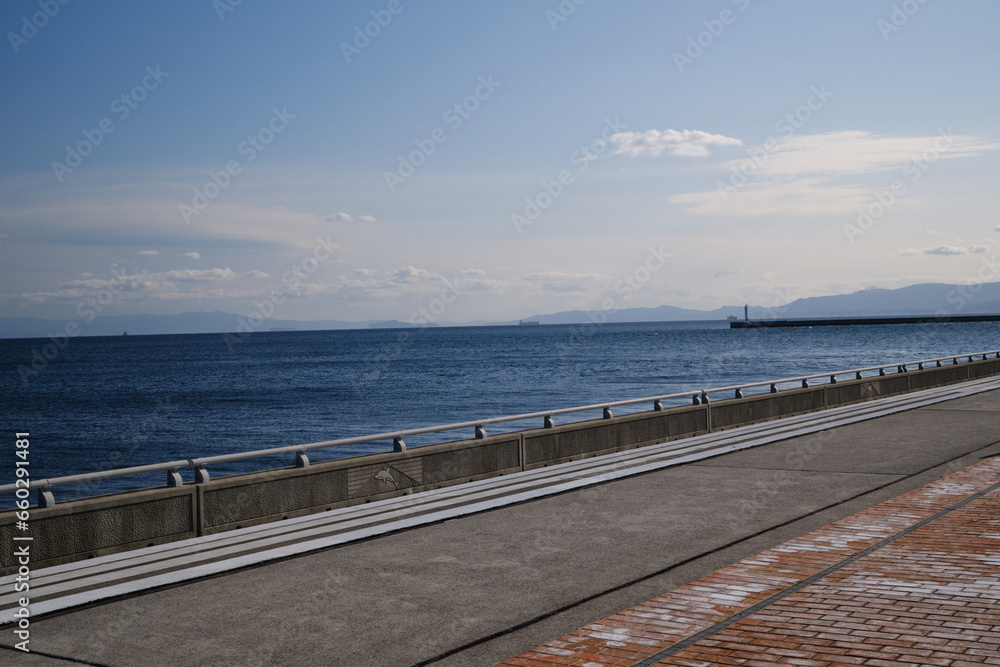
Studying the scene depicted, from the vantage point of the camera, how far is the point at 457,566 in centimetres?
822

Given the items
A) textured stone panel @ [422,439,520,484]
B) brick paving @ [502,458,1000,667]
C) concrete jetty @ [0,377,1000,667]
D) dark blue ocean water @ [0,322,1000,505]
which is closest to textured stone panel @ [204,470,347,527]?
concrete jetty @ [0,377,1000,667]

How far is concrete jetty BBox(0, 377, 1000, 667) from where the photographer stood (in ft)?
20.5

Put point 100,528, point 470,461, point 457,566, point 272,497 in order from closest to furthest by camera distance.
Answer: point 457,566
point 100,528
point 272,497
point 470,461

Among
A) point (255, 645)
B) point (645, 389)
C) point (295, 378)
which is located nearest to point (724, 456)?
point (255, 645)

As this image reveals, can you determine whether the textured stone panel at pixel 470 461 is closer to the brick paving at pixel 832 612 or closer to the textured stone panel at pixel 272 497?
the textured stone panel at pixel 272 497

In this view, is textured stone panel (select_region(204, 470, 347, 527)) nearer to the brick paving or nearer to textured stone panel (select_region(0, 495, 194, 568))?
textured stone panel (select_region(0, 495, 194, 568))

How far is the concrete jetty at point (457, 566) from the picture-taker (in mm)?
6254

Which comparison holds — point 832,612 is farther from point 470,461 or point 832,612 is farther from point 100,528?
point 470,461

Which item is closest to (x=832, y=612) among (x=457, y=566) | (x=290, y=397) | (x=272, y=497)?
(x=457, y=566)

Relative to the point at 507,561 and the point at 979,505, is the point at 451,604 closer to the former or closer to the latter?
the point at 507,561

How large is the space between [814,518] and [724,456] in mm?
5124

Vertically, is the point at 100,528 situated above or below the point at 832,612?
above

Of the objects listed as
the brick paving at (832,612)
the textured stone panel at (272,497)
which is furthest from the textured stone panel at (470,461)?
the brick paving at (832,612)

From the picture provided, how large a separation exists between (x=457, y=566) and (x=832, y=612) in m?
3.20
